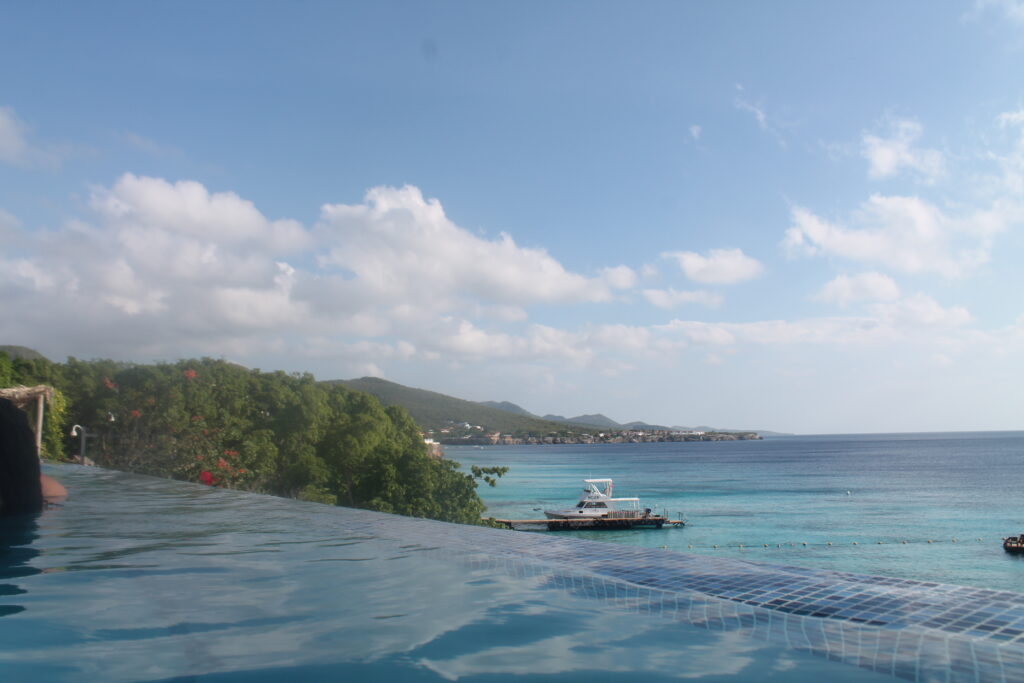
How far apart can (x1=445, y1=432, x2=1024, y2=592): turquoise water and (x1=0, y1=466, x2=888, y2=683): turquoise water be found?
13.5m

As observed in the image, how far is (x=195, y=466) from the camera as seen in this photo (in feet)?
77.9

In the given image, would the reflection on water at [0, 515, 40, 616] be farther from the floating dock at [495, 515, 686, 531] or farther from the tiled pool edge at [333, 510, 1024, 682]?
the floating dock at [495, 515, 686, 531]

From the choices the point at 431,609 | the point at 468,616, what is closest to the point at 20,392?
the point at 431,609

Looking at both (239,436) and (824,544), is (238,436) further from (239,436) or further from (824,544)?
(824,544)

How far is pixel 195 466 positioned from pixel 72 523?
62.0ft

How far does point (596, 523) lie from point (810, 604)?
51.9 m

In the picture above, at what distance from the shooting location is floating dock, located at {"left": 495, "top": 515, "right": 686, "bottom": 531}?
51.7m

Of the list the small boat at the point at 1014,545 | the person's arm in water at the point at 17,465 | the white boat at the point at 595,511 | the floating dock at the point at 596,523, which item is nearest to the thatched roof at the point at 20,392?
the person's arm in water at the point at 17,465

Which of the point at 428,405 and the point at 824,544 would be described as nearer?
the point at 824,544

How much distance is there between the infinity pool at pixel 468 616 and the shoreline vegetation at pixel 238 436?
1746 cm

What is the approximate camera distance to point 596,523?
175 ft

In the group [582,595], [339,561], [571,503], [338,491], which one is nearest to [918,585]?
[582,595]

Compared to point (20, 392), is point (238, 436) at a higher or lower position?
lower

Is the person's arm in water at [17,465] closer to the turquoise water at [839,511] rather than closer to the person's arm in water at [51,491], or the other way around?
the person's arm in water at [51,491]
